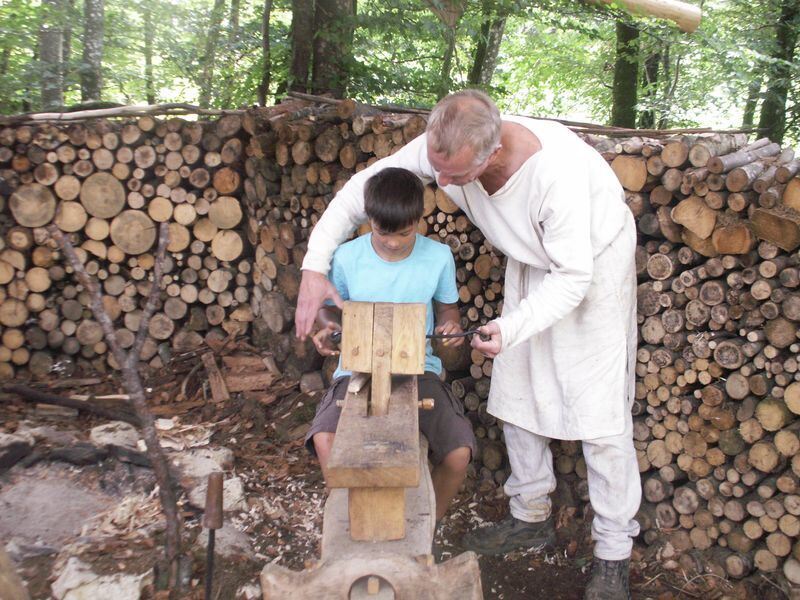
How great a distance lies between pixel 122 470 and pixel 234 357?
1.27 meters

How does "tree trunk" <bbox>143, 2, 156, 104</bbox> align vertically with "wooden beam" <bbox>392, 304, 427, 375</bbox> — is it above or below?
above

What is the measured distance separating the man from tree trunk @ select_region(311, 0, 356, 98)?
11.5 ft

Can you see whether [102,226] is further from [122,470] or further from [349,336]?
[349,336]

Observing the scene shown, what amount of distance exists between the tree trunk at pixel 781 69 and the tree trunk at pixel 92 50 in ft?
24.7

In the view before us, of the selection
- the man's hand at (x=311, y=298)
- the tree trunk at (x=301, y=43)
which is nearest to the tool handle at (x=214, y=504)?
the man's hand at (x=311, y=298)

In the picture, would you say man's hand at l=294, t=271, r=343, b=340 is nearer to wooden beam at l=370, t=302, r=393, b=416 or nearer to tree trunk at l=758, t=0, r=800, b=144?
wooden beam at l=370, t=302, r=393, b=416

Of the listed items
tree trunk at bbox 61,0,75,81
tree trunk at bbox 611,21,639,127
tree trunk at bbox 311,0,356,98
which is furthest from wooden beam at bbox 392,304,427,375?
tree trunk at bbox 61,0,75,81

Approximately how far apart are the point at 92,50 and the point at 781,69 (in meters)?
7.92

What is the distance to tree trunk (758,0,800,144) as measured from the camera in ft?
23.9

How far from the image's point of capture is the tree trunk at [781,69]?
7277 millimetres

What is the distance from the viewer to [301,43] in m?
6.10

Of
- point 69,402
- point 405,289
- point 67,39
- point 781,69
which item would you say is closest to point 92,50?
point 67,39

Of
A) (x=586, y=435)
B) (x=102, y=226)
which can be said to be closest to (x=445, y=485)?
(x=586, y=435)

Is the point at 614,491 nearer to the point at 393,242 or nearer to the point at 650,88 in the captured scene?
the point at 393,242
